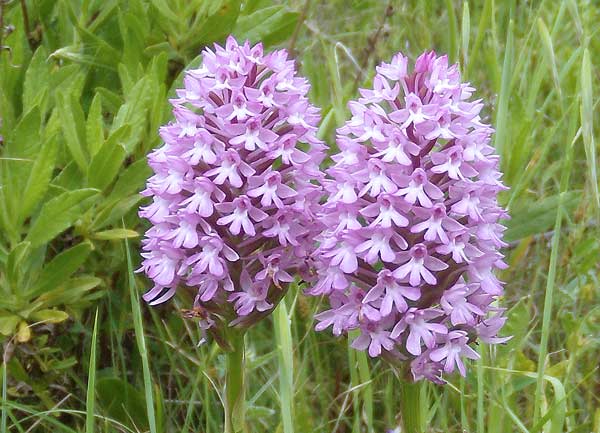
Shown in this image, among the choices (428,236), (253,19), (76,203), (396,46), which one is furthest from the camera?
(396,46)

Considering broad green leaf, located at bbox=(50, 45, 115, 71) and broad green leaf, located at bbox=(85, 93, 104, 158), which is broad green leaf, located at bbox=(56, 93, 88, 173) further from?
broad green leaf, located at bbox=(50, 45, 115, 71)

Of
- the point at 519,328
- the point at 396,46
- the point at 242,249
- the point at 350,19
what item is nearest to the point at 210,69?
the point at 242,249

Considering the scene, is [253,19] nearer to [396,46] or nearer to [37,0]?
[37,0]

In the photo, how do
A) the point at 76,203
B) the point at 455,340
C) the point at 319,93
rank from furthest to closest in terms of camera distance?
the point at 319,93 → the point at 76,203 → the point at 455,340

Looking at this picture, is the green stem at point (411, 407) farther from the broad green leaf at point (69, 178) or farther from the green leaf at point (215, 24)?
the green leaf at point (215, 24)

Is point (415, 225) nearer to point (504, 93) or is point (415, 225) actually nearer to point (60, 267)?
point (504, 93)

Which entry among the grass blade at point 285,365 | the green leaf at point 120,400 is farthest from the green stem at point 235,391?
the green leaf at point 120,400
